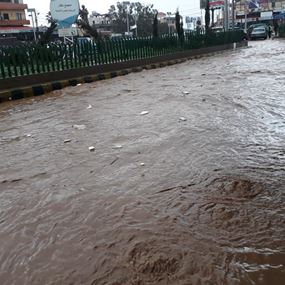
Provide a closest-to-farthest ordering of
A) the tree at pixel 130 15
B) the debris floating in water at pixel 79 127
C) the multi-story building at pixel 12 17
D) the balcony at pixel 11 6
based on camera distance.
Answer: the debris floating in water at pixel 79 127
the multi-story building at pixel 12 17
the balcony at pixel 11 6
the tree at pixel 130 15

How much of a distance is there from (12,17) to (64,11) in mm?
44417

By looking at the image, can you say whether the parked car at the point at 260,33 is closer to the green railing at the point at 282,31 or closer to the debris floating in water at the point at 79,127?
the green railing at the point at 282,31

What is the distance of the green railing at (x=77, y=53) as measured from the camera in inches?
432

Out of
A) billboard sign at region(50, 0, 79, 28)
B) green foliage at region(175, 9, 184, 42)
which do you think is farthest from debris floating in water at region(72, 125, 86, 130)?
green foliage at region(175, 9, 184, 42)

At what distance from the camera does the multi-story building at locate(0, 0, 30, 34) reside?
51022 millimetres

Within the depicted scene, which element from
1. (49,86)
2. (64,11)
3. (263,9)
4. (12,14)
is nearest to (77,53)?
(64,11)

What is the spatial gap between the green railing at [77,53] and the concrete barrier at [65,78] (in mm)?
197

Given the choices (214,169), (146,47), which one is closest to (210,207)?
(214,169)

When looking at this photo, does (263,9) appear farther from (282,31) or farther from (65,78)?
(65,78)

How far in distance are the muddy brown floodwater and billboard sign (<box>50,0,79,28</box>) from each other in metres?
8.34

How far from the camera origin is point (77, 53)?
43.6 ft

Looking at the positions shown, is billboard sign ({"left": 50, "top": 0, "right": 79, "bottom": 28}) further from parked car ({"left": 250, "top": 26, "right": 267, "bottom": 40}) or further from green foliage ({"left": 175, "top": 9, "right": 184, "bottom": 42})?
parked car ({"left": 250, "top": 26, "right": 267, "bottom": 40})

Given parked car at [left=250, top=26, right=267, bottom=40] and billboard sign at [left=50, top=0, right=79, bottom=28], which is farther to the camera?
parked car at [left=250, top=26, right=267, bottom=40]

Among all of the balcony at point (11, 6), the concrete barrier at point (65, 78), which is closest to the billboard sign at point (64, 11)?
the concrete barrier at point (65, 78)
